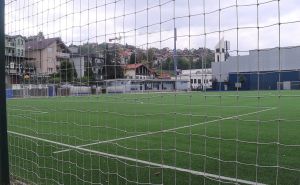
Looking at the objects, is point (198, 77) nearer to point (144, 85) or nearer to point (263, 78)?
point (263, 78)

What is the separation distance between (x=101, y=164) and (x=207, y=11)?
9.93 ft

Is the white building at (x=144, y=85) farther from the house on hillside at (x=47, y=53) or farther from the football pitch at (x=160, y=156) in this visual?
the house on hillside at (x=47, y=53)

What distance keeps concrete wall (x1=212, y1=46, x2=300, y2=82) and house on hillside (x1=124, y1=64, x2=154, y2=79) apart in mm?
782

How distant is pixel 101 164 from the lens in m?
5.57

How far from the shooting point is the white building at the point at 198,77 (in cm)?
314

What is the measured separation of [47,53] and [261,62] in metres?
3.15

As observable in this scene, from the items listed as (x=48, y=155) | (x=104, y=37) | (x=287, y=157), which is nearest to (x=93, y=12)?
(x=104, y=37)

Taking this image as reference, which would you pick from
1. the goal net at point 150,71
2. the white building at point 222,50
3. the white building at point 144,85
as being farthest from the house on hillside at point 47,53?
the white building at point 222,50

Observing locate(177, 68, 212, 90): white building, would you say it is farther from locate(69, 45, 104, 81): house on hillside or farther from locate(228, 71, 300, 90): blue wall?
locate(69, 45, 104, 81): house on hillside

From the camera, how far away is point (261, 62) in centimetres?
292

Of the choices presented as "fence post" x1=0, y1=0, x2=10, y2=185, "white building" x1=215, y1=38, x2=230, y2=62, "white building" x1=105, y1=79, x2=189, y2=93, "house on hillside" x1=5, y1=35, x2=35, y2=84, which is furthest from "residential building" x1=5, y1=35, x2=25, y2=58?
"white building" x1=215, y1=38, x2=230, y2=62

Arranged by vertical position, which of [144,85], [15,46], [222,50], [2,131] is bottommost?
[2,131]

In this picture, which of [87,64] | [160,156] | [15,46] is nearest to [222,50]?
[87,64]

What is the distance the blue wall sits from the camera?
111 inches
